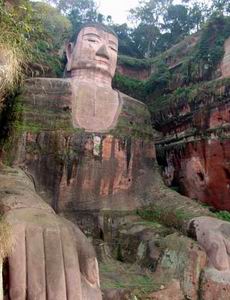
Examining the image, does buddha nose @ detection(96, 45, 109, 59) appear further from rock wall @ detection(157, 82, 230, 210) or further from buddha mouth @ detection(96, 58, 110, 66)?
rock wall @ detection(157, 82, 230, 210)

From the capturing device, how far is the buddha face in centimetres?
1028

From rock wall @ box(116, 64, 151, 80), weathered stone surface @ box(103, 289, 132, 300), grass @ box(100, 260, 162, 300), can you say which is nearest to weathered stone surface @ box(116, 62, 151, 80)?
rock wall @ box(116, 64, 151, 80)

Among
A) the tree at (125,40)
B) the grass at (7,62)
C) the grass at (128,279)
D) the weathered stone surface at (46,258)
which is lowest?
the grass at (128,279)

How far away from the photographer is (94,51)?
33.8 feet

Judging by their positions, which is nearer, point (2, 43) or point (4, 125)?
point (2, 43)

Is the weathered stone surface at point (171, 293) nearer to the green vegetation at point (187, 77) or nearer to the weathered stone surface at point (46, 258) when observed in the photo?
the weathered stone surface at point (46, 258)

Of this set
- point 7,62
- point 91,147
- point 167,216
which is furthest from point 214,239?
point 7,62

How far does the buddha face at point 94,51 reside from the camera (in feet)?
33.7

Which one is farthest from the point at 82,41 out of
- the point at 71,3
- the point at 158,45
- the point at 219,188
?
the point at 71,3

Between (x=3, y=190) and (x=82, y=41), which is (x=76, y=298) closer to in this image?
(x=3, y=190)

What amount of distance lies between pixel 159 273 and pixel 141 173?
341 centimetres

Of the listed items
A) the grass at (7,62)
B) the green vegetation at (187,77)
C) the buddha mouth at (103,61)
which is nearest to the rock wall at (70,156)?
the buddha mouth at (103,61)

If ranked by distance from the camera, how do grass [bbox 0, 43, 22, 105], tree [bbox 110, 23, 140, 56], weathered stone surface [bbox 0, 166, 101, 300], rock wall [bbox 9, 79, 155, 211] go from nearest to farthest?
weathered stone surface [bbox 0, 166, 101, 300] → grass [bbox 0, 43, 22, 105] → rock wall [bbox 9, 79, 155, 211] → tree [bbox 110, 23, 140, 56]

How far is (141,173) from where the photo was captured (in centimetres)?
1002
